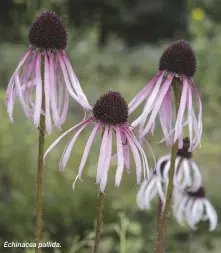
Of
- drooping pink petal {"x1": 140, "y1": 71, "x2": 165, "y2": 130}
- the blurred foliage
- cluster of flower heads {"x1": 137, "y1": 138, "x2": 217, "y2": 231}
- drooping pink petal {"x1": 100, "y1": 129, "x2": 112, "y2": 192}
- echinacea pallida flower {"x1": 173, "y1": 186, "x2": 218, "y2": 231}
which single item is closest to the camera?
drooping pink petal {"x1": 100, "y1": 129, "x2": 112, "y2": 192}

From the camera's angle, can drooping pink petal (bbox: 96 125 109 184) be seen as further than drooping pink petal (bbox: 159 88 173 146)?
No

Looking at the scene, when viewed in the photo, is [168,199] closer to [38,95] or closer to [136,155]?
[136,155]

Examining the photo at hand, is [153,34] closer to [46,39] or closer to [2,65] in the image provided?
[2,65]

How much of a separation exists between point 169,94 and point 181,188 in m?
0.37

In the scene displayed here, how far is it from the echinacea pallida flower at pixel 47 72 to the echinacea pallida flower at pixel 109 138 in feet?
0.10

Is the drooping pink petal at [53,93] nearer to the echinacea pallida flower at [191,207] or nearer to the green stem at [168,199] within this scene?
the green stem at [168,199]

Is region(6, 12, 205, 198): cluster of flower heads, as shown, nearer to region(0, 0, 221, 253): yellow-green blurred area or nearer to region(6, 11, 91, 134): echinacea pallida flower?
region(6, 11, 91, 134): echinacea pallida flower

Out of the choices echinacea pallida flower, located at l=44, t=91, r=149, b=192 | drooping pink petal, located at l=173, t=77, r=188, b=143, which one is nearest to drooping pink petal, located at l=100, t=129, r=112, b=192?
echinacea pallida flower, located at l=44, t=91, r=149, b=192

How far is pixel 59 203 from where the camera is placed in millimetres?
2217

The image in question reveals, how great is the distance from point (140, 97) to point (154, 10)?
27.4 ft

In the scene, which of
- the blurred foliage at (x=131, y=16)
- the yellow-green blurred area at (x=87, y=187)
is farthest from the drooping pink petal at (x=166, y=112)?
the blurred foliage at (x=131, y=16)

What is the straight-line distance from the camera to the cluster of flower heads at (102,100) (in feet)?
2.77

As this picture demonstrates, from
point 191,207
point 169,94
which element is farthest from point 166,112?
point 191,207

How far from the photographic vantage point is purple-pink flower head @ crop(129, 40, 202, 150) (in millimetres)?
917
